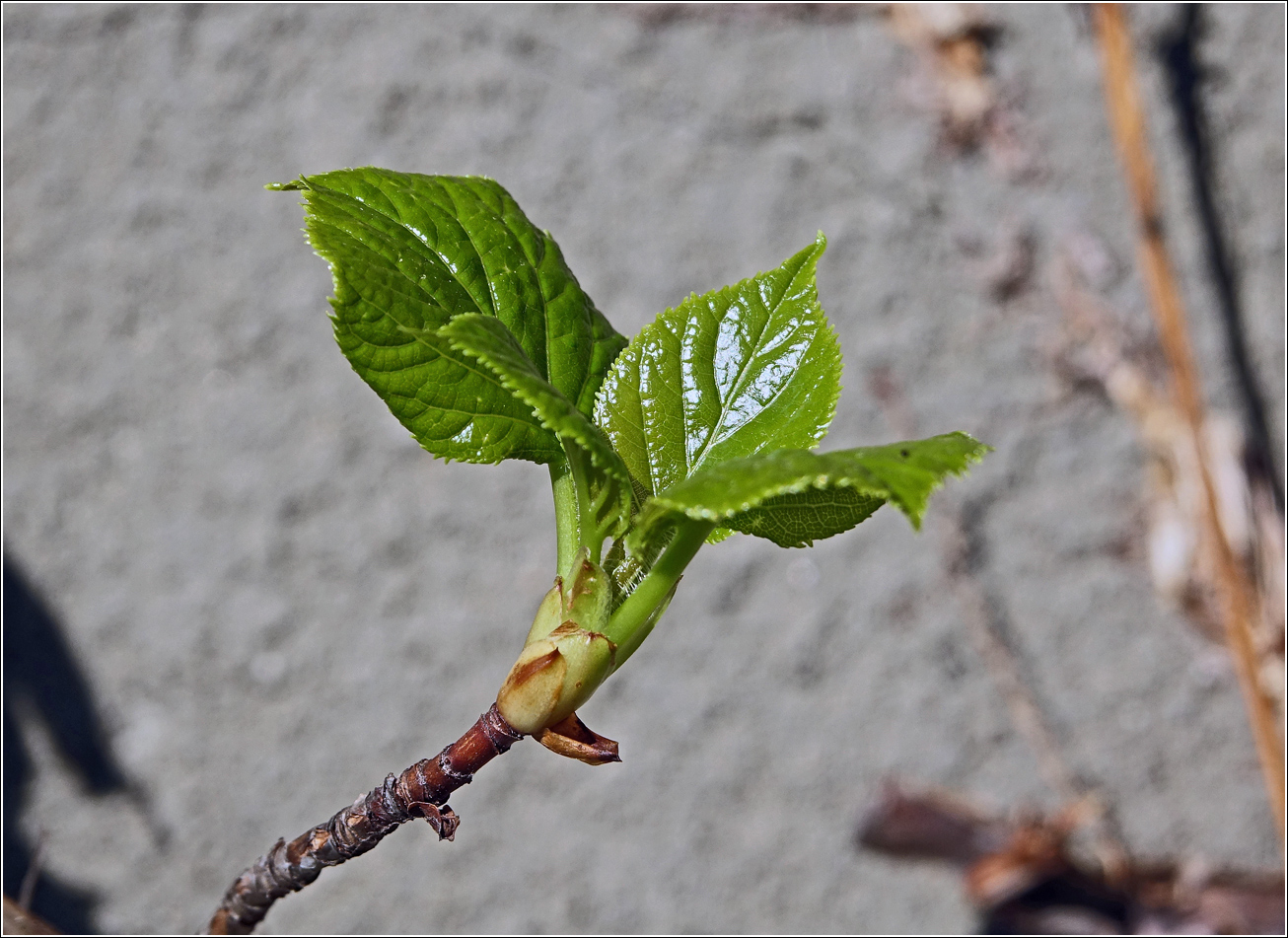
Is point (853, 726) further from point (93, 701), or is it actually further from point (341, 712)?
point (93, 701)

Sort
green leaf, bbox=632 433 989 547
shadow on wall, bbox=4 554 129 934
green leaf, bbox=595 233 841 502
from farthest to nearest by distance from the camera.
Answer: shadow on wall, bbox=4 554 129 934
green leaf, bbox=595 233 841 502
green leaf, bbox=632 433 989 547

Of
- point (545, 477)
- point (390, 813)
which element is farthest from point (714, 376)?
point (545, 477)

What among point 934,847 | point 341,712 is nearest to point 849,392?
point 934,847

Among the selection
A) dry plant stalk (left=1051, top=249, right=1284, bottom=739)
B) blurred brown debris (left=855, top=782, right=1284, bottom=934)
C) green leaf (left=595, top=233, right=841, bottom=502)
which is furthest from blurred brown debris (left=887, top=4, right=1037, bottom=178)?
green leaf (left=595, top=233, right=841, bottom=502)

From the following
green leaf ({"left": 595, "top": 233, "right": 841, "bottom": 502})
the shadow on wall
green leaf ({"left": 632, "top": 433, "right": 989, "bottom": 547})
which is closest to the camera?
green leaf ({"left": 632, "top": 433, "right": 989, "bottom": 547})

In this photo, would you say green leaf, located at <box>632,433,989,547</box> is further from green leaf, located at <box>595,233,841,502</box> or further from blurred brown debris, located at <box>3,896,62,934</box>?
blurred brown debris, located at <box>3,896,62,934</box>

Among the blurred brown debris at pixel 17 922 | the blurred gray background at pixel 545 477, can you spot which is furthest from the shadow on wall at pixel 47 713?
the blurred brown debris at pixel 17 922

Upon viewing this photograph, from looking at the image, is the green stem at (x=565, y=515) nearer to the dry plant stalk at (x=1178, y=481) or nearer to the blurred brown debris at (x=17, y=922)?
the blurred brown debris at (x=17, y=922)
